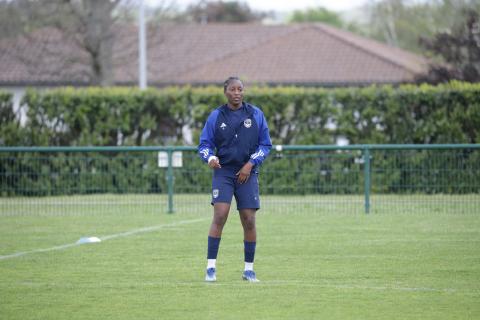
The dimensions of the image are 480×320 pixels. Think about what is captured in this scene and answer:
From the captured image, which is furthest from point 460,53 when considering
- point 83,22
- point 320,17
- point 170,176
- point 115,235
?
point 320,17

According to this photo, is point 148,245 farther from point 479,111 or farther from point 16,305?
point 479,111

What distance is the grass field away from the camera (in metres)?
9.04

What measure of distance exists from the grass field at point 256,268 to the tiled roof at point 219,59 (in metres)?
25.0

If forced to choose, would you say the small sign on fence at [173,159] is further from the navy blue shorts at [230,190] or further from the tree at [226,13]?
the tree at [226,13]

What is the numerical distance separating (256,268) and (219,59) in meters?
35.3

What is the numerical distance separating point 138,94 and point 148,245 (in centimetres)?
1253

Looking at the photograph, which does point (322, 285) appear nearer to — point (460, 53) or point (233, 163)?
point (233, 163)

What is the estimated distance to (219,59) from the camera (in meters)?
46.6

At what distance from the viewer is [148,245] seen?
47.5ft

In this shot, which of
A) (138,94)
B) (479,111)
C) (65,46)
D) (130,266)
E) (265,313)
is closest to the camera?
(265,313)

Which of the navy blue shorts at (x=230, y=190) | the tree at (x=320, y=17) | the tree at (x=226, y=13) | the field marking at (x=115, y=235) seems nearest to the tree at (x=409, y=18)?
the tree at (x=320, y=17)

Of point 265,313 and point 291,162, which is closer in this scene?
point 265,313

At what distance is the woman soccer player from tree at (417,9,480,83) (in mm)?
21387

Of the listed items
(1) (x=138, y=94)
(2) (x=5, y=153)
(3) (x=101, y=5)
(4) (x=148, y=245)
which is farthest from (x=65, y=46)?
(4) (x=148, y=245)
